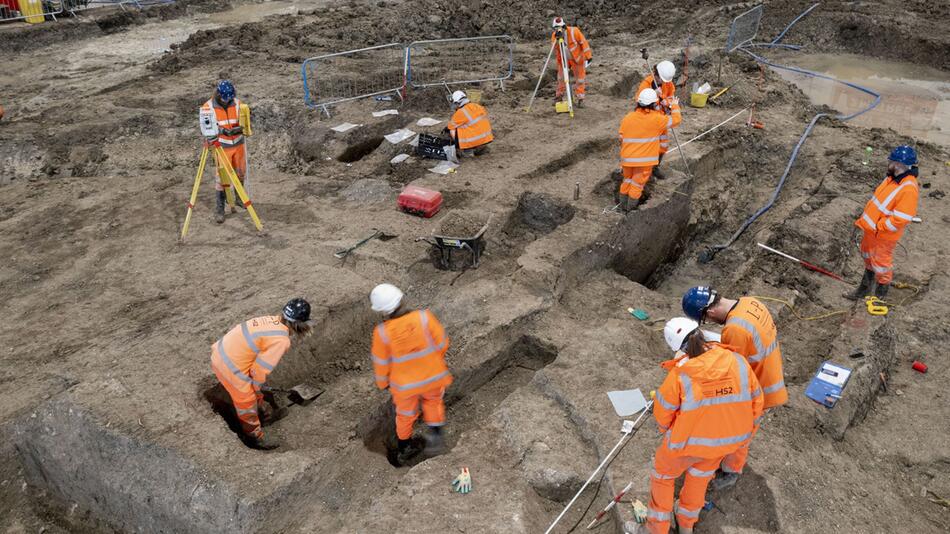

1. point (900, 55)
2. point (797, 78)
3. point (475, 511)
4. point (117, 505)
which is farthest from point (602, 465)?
point (900, 55)

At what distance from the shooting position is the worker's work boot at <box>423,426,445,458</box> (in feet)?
18.9

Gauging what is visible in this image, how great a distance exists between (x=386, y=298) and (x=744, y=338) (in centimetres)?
269

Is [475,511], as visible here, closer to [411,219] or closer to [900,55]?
[411,219]

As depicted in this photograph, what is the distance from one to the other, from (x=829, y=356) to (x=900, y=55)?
1499cm

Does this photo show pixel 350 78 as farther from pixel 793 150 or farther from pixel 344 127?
pixel 793 150

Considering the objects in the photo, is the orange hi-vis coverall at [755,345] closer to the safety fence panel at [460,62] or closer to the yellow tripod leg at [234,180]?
the yellow tripod leg at [234,180]

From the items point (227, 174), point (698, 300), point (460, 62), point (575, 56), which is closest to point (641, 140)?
point (698, 300)

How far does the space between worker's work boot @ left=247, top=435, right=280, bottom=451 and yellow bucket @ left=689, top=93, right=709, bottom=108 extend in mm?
10520

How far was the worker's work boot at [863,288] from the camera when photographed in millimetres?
7574

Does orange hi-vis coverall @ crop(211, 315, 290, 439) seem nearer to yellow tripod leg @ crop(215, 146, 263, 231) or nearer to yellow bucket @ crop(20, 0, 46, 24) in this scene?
yellow tripod leg @ crop(215, 146, 263, 231)

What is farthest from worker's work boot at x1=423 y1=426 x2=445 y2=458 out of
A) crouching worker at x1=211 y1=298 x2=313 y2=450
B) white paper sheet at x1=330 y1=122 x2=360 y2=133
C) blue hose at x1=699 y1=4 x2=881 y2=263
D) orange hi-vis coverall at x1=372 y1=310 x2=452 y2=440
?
white paper sheet at x1=330 y1=122 x2=360 y2=133

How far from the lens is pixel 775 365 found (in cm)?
467

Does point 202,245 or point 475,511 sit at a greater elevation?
point 202,245

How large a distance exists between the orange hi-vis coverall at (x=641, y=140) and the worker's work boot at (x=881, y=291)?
2982 mm
